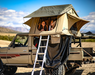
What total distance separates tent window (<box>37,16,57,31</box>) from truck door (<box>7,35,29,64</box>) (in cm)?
94

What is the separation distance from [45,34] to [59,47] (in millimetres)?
833

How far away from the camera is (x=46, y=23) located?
7.43 meters

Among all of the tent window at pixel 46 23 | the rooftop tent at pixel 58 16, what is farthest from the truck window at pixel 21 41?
the tent window at pixel 46 23

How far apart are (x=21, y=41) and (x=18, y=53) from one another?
2.72 feet

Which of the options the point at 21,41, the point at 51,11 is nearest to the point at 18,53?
the point at 21,41

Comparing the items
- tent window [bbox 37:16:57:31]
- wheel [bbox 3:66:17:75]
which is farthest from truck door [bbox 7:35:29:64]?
wheel [bbox 3:66:17:75]

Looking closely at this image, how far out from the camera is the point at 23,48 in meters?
7.19

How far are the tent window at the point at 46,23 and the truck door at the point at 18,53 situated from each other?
0.94m

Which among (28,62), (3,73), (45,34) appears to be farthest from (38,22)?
(3,73)

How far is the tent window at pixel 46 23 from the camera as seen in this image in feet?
23.3

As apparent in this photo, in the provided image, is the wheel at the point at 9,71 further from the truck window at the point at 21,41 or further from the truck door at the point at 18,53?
the truck window at the point at 21,41

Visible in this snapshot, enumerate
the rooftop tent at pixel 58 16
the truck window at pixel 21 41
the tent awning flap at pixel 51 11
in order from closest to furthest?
the rooftop tent at pixel 58 16 < the tent awning flap at pixel 51 11 < the truck window at pixel 21 41

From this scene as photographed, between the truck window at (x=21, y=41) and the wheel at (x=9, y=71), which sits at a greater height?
the truck window at (x=21, y=41)

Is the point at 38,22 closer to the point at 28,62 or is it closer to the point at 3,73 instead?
the point at 28,62
